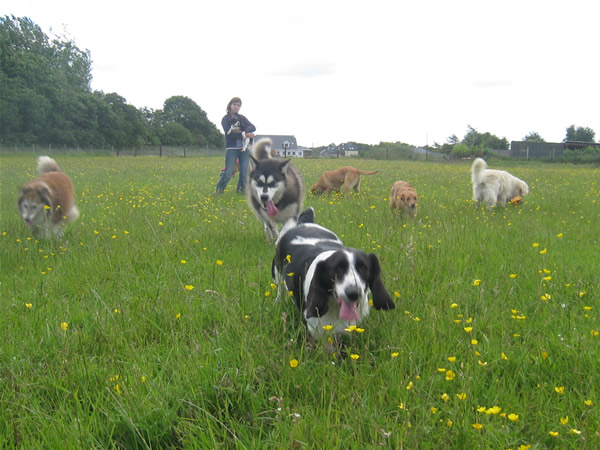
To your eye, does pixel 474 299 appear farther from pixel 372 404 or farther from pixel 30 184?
pixel 30 184

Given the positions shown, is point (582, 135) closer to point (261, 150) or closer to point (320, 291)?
point (261, 150)

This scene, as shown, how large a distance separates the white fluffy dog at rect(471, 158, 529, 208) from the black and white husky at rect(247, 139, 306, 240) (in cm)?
441

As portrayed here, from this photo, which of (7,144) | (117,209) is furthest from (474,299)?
(7,144)

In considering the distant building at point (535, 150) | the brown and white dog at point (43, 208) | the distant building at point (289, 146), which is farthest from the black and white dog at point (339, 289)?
the distant building at point (289, 146)

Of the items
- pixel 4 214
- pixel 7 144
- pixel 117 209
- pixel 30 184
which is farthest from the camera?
pixel 7 144

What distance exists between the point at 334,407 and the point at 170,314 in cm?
154

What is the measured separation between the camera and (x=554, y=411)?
2.08 meters

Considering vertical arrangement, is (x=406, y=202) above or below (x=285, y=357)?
above

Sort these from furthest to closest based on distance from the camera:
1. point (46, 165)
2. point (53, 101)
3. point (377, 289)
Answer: point (53, 101) → point (46, 165) → point (377, 289)

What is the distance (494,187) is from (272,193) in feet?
17.0

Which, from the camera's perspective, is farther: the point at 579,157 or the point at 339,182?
the point at 579,157

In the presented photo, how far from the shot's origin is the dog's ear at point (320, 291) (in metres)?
2.58

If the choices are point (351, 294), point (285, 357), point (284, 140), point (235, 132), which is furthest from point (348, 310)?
point (284, 140)

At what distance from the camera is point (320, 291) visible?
2615 millimetres
